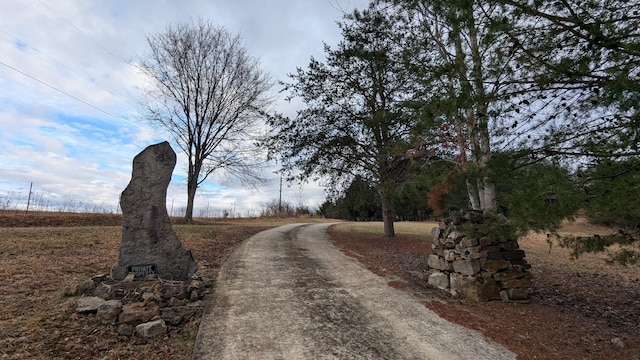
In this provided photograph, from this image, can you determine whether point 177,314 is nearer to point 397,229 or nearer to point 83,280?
point 83,280

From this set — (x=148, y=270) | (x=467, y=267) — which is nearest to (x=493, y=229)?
(x=467, y=267)

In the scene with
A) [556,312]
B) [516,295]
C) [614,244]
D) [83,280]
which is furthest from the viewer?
[516,295]

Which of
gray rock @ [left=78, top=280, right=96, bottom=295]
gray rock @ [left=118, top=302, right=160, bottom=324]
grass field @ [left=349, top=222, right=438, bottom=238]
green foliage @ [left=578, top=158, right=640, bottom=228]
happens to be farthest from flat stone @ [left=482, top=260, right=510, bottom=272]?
grass field @ [left=349, top=222, right=438, bottom=238]

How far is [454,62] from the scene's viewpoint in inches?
189

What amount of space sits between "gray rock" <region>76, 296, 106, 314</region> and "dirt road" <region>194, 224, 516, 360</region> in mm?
1348

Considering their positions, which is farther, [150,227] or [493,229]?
[150,227]

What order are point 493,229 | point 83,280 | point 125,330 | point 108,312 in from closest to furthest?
point 125,330 → point 108,312 → point 493,229 → point 83,280

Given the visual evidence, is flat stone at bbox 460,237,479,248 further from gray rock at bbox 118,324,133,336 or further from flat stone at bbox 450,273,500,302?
gray rock at bbox 118,324,133,336

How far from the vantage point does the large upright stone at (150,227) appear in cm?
556

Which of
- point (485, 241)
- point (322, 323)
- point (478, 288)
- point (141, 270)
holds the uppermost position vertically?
point (485, 241)

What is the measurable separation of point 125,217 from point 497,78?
597 cm

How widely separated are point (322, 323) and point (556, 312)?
3811 mm

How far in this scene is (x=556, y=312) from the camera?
5.37 metres

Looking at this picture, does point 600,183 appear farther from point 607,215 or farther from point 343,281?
point 343,281
